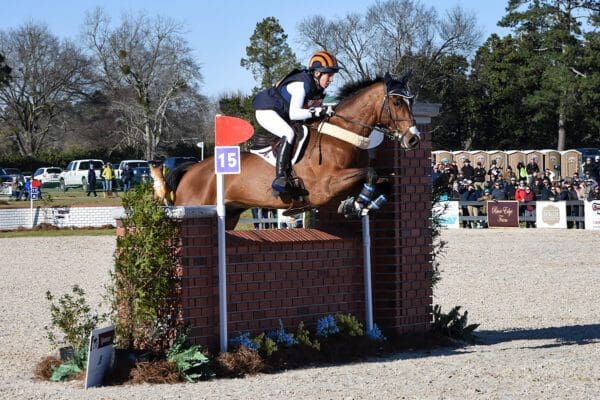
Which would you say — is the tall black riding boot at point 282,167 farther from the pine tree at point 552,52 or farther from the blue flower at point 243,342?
the pine tree at point 552,52

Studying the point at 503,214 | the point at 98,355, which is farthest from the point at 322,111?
the point at 503,214

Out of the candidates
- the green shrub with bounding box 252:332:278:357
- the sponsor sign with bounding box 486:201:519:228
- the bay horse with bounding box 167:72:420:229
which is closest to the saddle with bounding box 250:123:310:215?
the bay horse with bounding box 167:72:420:229

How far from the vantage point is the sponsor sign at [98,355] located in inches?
297

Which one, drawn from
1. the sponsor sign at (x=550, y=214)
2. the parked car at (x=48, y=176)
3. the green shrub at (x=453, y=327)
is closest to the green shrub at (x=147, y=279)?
the green shrub at (x=453, y=327)

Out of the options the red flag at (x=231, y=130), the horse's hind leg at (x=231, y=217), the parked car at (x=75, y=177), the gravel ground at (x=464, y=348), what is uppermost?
the parked car at (x=75, y=177)

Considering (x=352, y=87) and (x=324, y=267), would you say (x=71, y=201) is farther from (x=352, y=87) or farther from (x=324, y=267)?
(x=324, y=267)

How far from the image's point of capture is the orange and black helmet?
30.5 ft

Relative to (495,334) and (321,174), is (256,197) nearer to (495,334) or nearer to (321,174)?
(321,174)

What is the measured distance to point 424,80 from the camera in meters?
58.7

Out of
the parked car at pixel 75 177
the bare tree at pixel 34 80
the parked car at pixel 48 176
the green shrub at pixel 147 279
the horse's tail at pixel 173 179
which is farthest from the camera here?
the bare tree at pixel 34 80

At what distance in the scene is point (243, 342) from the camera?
8.41m

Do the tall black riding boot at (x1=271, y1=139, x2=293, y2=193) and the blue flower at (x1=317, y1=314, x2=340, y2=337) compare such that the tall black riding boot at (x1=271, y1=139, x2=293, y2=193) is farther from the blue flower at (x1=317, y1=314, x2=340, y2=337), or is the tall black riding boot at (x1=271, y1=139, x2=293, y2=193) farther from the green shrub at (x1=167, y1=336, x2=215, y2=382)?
the green shrub at (x1=167, y1=336, x2=215, y2=382)

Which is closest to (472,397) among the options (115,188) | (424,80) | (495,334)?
(495,334)

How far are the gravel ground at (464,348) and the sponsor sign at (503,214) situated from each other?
5.99m
